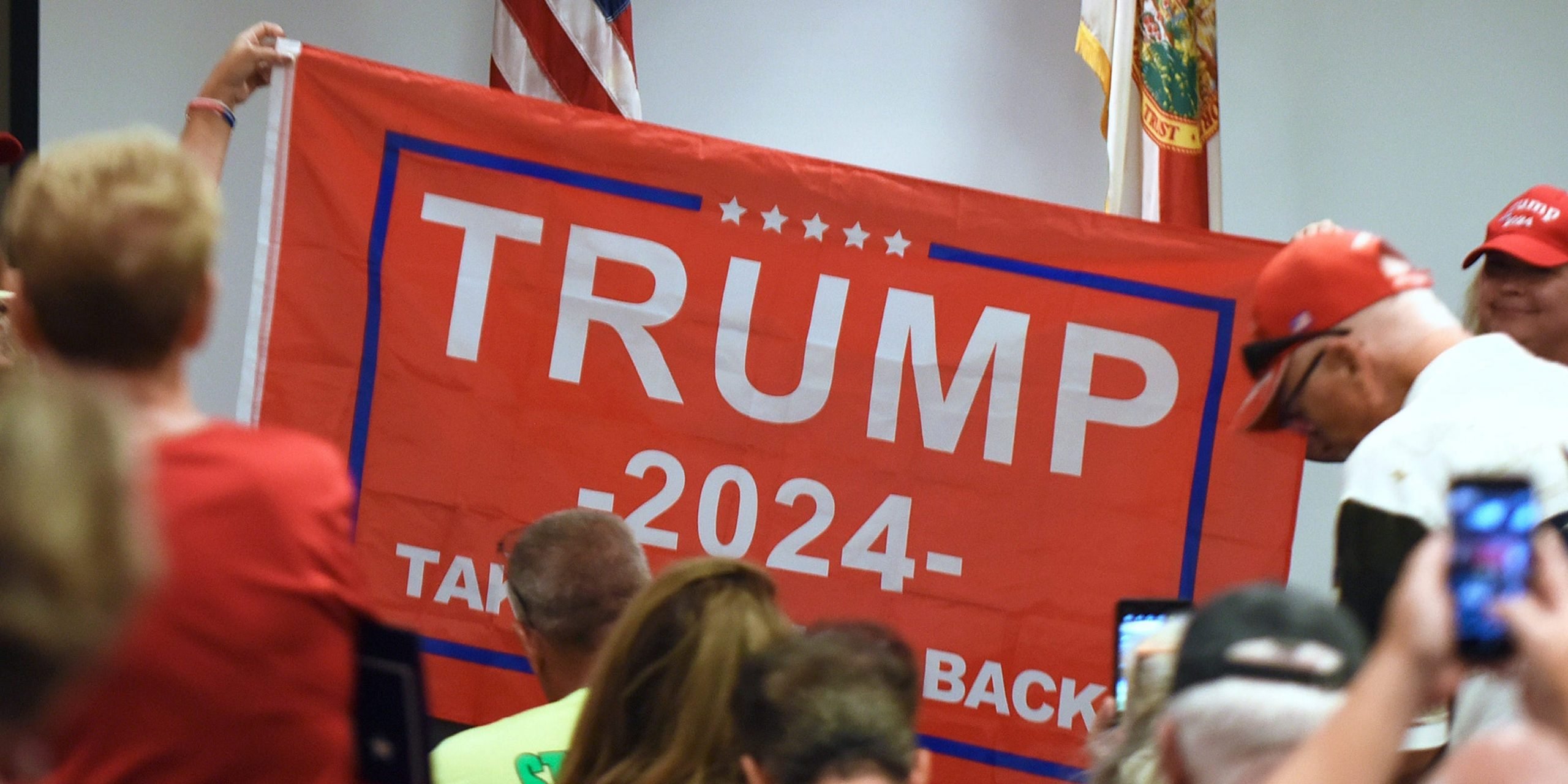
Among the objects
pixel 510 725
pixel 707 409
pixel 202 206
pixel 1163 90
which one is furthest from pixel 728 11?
pixel 202 206

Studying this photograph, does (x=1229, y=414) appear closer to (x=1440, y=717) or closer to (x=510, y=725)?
(x=1440, y=717)

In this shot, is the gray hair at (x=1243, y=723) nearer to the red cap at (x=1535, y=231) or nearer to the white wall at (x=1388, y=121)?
the red cap at (x=1535, y=231)

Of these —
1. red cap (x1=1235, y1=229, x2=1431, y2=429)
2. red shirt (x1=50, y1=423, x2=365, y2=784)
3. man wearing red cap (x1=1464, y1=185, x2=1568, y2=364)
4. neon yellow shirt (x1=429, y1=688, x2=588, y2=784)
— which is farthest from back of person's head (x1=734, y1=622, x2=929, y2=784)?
man wearing red cap (x1=1464, y1=185, x2=1568, y2=364)

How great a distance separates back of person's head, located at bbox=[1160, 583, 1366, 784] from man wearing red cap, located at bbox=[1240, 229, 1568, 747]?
78cm

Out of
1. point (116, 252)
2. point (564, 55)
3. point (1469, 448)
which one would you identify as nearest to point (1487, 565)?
point (116, 252)

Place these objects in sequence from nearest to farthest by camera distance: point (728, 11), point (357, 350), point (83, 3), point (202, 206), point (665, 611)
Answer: point (202, 206) < point (665, 611) < point (357, 350) < point (83, 3) < point (728, 11)

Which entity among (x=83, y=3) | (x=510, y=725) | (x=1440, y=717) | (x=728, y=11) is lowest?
(x=510, y=725)

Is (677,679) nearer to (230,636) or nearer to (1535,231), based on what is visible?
(230,636)

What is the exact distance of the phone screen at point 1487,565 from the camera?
107 centimetres

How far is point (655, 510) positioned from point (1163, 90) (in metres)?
1.71

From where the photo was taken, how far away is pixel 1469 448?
79.4 inches

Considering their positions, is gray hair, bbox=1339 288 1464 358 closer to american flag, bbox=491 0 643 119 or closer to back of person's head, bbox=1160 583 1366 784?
back of person's head, bbox=1160 583 1366 784

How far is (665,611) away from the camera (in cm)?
188

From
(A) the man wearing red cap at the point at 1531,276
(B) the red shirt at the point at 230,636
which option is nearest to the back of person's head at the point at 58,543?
(B) the red shirt at the point at 230,636
